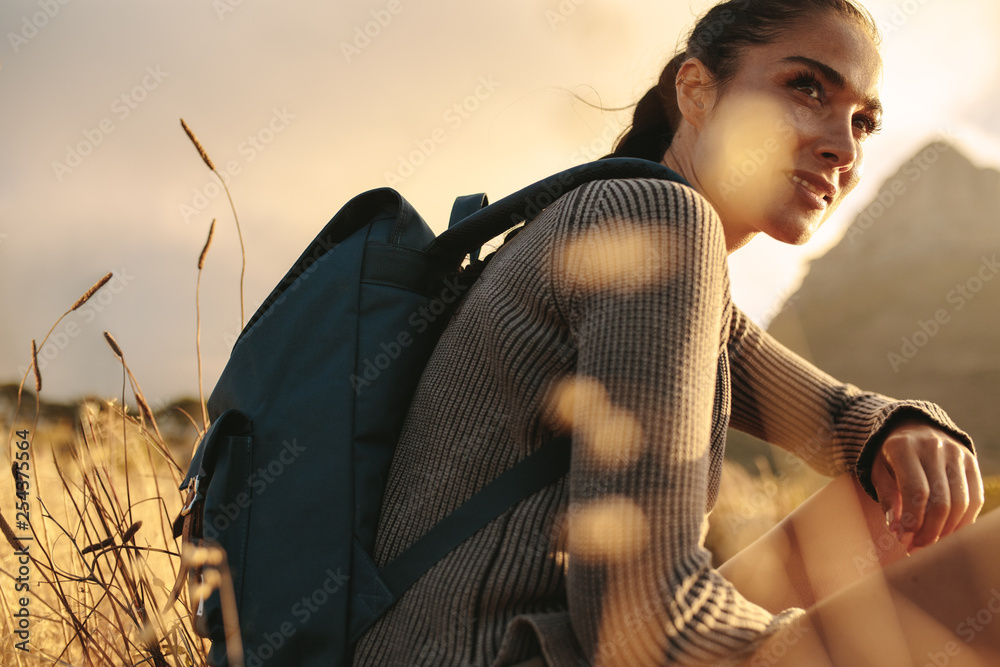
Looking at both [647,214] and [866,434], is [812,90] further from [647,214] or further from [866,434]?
[647,214]

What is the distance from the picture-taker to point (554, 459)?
40.1 inches

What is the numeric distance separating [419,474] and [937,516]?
3.29 feet

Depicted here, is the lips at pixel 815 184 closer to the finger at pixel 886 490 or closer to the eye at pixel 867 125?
the eye at pixel 867 125

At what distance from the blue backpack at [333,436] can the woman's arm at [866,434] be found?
2.58ft

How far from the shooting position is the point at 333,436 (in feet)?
3.50

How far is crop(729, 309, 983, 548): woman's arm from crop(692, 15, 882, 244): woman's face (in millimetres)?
279

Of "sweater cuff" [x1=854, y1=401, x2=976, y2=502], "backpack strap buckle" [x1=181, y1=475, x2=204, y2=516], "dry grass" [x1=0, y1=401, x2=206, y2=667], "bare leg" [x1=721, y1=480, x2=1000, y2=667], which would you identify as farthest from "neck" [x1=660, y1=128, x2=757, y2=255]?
"dry grass" [x1=0, y1=401, x2=206, y2=667]

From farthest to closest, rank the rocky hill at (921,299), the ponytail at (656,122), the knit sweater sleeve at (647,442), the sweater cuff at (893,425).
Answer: the rocky hill at (921,299) < the ponytail at (656,122) < the sweater cuff at (893,425) < the knit sweater sleeve at (647,442)

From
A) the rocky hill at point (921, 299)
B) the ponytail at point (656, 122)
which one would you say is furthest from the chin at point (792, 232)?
the rocky hill at point (921, 299)

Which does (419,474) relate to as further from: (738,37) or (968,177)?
(968,177)

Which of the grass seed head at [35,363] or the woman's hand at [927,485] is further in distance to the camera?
the grass seed head at [35,363]

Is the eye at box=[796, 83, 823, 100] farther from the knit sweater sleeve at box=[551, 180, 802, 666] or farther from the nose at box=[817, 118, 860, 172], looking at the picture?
the knit sweater sleeve at box=[551, 180, 802, 666]

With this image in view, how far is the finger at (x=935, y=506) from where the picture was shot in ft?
4.40

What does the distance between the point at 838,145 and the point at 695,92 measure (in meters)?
0.37
